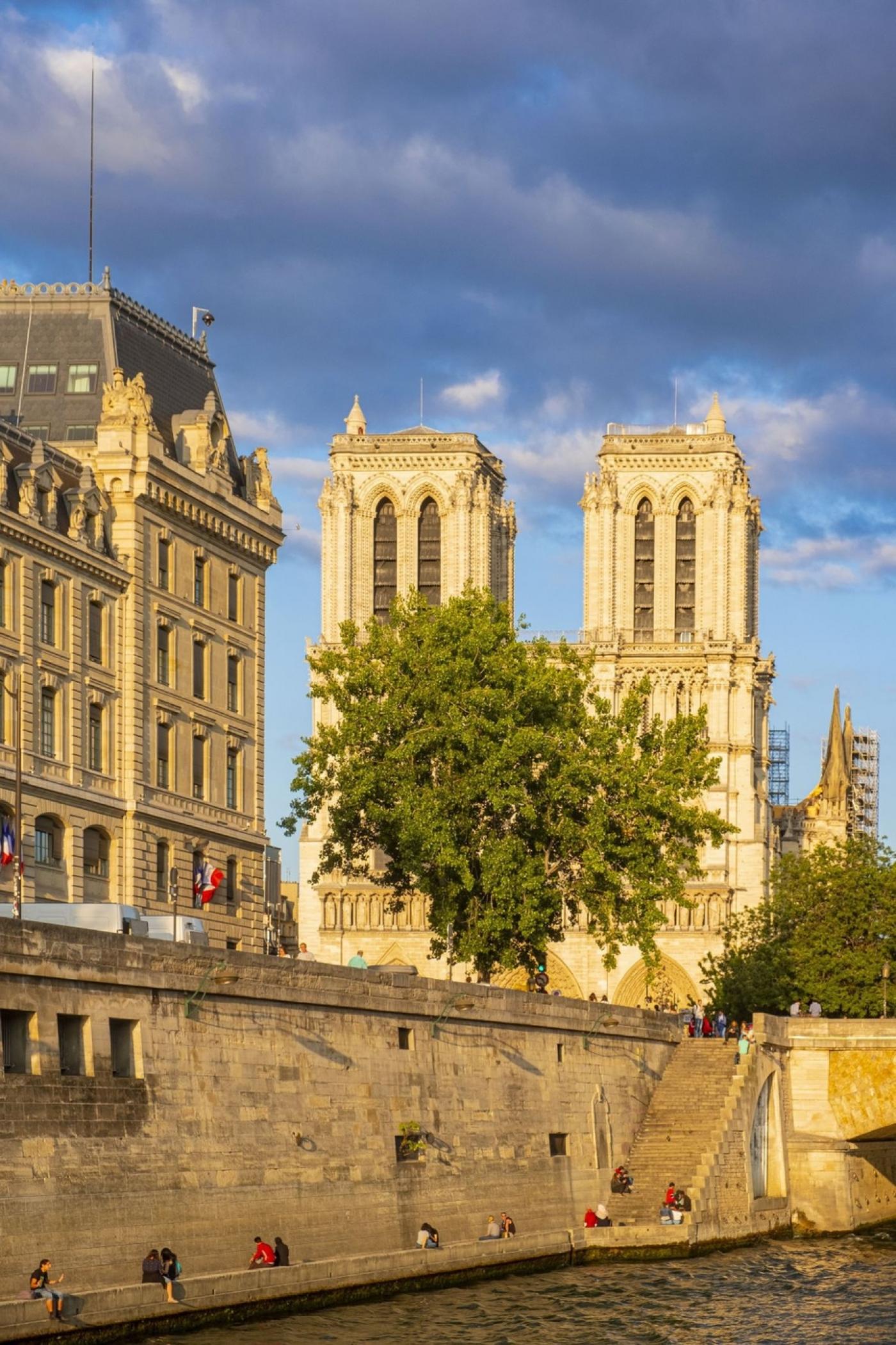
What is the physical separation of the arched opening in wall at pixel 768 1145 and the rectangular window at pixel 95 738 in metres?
18.9

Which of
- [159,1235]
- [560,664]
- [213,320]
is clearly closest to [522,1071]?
[159,1235]

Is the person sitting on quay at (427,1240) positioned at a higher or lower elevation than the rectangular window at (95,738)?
lower

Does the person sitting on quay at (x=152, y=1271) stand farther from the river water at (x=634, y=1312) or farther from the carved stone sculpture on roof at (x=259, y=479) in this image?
the carved stone sculpture on roof at (x=259, y=479)

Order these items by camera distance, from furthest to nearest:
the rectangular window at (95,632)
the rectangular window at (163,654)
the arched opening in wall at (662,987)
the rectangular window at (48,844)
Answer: the arched opening in wall at (662,987) → the rectangular window at (163,654) → the rectangular window at (95,632) → the rectangular window at (48,844)

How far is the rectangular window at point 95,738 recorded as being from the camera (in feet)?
213

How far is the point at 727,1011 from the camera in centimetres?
10331

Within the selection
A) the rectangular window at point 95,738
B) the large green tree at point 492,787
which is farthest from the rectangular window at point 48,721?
the large green tree at point 492,787

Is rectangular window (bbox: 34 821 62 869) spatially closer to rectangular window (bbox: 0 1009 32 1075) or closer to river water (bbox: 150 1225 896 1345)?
river water (bbox: 150 1225 896 1345)

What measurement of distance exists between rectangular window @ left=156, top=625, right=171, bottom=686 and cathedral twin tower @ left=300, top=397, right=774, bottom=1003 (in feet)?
218

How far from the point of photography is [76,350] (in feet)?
232

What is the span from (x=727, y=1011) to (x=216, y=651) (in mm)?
38872

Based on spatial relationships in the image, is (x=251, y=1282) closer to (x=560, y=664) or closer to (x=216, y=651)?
(x=216, y=651)

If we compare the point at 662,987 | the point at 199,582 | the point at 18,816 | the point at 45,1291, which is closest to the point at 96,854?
the point at 199,582

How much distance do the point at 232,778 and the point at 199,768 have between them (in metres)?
2.28
